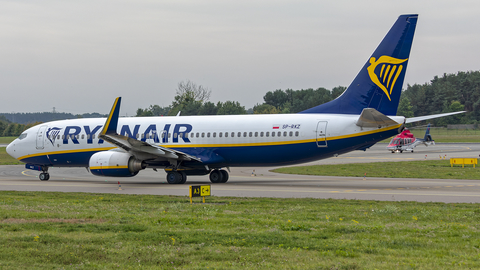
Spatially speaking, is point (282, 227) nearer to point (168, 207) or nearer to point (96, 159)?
point (168, 207)

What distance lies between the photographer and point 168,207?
15430 millimetres

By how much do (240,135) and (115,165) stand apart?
659cm

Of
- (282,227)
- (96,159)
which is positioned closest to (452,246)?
(282,227)

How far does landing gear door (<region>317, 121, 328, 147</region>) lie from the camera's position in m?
23.4

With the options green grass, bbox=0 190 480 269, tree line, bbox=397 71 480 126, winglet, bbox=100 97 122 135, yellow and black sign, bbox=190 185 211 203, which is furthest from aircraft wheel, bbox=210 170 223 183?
tree line, bbox=397 71 480 126

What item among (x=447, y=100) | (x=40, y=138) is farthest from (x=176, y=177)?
(x=447, y=100)

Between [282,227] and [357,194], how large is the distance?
9150 millimetres

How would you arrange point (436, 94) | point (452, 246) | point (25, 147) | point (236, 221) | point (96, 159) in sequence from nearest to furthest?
point (452, 246) < point (236, 221) < point (96, 159) < point (25, 147) < point (436, 94)

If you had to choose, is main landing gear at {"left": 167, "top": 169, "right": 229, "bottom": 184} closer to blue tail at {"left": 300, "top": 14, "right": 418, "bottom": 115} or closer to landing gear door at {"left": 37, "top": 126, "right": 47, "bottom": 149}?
blue tail at {"left": 300, "top": 14, "right": 418, "bottom": 115}

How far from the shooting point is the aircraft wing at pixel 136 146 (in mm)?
22688

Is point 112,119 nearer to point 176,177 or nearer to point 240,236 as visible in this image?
point 176,177

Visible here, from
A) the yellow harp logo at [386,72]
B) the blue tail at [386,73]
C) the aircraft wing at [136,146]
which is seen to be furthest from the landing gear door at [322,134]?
the aircraft wing at [136,146]

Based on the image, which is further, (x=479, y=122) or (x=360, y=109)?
(x=479, y=122)

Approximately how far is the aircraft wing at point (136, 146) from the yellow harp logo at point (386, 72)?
32.4ft
